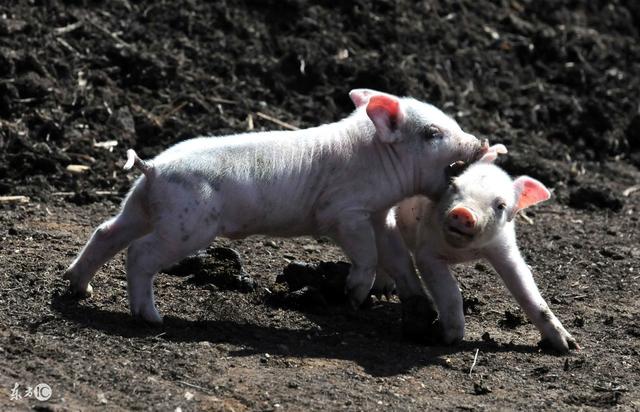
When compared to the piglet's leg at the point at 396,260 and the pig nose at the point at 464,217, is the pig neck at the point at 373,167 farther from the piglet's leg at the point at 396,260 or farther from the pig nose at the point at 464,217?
the pig nose at the point at 464,217

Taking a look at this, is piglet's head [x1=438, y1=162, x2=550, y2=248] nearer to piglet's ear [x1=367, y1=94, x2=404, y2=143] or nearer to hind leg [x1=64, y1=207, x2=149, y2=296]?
piglet's ear [x1=367, y1=94, x2=404, y2=143]

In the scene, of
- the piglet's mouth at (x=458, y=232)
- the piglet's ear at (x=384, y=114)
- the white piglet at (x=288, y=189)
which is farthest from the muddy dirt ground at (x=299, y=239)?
the piglet's ear at (x=384, y=114)

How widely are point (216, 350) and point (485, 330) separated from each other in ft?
6.76

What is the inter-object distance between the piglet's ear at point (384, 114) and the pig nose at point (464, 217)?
0.91 meters

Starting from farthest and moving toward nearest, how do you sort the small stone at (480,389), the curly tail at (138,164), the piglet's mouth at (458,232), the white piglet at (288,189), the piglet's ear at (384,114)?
1. the piglet's ear at (384,114)
2. the piglet's mouth at (458,232)
3. the white piglet at (288,189)
4. the curly tail at (138,164)
5. the small stone at (480,389)

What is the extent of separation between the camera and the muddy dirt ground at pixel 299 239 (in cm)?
662

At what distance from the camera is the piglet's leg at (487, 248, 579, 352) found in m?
7.66

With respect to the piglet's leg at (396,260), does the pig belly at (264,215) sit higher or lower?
higher

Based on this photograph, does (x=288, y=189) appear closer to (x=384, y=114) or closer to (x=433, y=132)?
(x=384, y=114)

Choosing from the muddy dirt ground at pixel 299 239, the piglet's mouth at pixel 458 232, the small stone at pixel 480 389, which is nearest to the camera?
the muddy dirt ground at pixel 299 239

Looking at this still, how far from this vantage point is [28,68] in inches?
435

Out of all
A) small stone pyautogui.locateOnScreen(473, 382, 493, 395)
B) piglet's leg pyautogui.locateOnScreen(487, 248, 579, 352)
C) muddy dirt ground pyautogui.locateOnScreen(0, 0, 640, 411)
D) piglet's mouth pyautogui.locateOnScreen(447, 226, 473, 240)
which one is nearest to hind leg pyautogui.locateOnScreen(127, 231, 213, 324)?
muddy dirt ground pyautogui.locateOnScreen(0, 0, 640, 411)

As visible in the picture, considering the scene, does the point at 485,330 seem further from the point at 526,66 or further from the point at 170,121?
the point at 526,66

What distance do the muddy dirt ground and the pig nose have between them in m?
0.78
